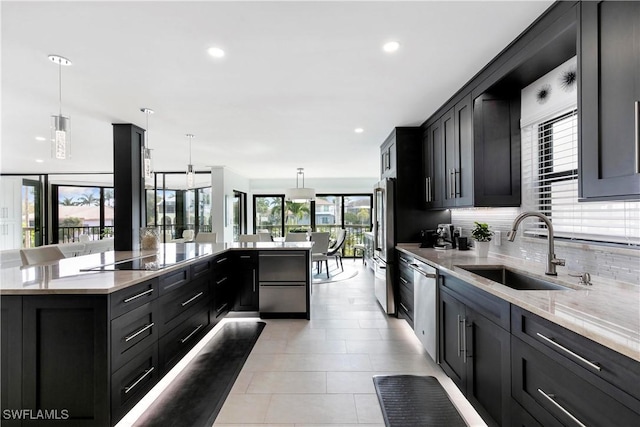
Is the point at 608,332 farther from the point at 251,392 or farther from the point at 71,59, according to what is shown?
the point at 71,59

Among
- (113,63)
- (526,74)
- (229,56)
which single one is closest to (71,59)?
(113,63)

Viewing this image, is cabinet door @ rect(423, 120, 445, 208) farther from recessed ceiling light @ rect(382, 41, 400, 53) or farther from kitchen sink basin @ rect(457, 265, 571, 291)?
recessed ceiling light @ rect(382, 41, 400, 53)

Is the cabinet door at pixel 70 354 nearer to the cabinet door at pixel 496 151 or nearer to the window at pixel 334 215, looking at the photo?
the cabinet door at pixel 496 151

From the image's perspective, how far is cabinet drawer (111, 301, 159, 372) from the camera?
1669mm

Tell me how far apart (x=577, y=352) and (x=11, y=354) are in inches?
103

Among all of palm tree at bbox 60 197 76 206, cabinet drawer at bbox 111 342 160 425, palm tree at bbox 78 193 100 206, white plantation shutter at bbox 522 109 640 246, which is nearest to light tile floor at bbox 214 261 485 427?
cabinet drawer at bbox 111 342 160 425

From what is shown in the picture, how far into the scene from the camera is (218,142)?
4.77 metres

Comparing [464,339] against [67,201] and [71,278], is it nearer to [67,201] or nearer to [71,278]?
[71,278]

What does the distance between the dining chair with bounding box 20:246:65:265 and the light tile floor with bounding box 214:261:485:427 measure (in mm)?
2199

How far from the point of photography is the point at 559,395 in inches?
45.3

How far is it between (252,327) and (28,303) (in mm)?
2243

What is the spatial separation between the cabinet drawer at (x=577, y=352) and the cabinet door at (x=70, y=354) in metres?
2.12

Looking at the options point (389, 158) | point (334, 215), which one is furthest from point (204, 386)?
point (334, 215)

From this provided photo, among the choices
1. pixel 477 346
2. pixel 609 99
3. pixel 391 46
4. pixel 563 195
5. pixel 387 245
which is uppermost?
pixel 391 46
